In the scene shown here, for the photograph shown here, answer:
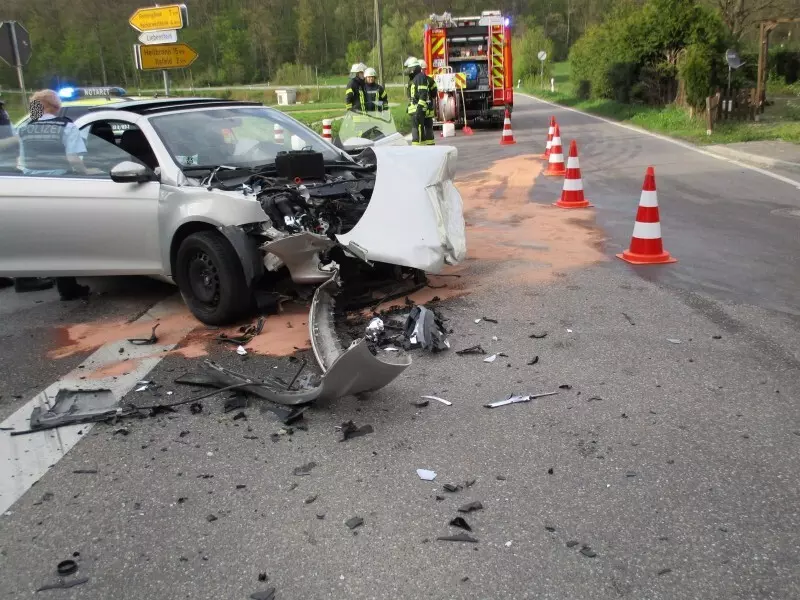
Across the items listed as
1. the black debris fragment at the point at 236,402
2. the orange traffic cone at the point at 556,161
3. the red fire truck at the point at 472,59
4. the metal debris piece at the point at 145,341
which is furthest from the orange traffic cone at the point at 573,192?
the red fire truck at the point at 472,59

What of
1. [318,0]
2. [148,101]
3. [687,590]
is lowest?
[687,590]

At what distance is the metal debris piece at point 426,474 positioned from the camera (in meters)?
3.16

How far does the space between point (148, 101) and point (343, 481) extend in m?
4.62

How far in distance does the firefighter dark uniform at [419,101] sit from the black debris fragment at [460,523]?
14445mm


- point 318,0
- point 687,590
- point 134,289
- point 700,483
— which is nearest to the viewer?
point 687,590

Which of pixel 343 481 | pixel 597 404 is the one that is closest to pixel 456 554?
pixel 343 481

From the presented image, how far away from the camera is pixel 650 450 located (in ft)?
10.9

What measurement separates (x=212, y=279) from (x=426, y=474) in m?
2.76

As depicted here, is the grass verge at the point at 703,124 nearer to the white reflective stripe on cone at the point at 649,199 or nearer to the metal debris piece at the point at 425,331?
the white reflective stripe on cone at the point at 649,199

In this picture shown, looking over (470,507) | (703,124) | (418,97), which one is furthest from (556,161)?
(470,507)

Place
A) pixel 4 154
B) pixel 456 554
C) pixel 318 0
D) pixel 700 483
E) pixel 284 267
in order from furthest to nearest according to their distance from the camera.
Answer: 1. pixel 318 0
2. pixel 4 154
3. pixel 284 267
4. pixel 700 483
5. pixel 456 554

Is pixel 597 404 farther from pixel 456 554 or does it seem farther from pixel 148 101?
pixel 148 101

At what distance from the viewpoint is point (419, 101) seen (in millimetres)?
16516

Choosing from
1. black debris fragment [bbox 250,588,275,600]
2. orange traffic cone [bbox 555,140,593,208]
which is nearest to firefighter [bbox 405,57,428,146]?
orange traffic cone [bbox 555,140,593,208]
